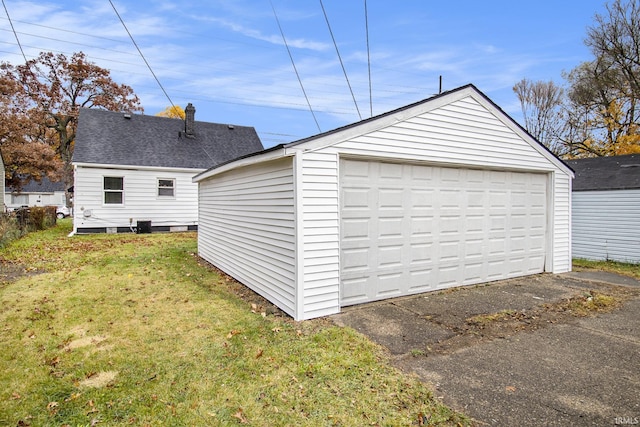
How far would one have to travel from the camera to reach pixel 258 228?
6.39m

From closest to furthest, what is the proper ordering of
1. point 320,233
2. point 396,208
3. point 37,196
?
1. point 320,233
2. point 396,208
3. point 37,196

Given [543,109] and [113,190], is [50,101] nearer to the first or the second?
[113,190]

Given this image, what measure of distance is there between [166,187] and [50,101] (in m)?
20.2

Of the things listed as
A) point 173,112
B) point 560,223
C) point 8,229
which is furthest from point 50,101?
point 560,223

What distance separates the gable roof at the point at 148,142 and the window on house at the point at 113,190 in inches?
Result: 29.2

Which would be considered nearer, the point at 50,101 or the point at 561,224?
the point at 561,224

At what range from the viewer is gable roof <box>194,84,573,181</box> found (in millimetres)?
5109

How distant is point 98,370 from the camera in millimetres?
3510

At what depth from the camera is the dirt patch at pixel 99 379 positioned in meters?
3.23

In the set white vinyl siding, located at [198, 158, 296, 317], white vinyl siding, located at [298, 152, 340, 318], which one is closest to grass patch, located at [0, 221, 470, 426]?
white vinyl siding, located at [298, 152, 340, 318]

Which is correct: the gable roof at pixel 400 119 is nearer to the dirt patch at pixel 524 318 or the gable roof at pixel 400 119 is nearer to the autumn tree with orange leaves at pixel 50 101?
the dirt patch at pixel 524 318

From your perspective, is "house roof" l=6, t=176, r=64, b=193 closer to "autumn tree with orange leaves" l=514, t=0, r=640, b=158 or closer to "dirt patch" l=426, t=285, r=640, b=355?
"dirt patch" l=426, t=285, r=640, b=355

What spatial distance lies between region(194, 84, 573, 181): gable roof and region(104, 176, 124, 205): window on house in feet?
31.1

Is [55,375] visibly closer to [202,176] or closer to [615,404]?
[615,404]
